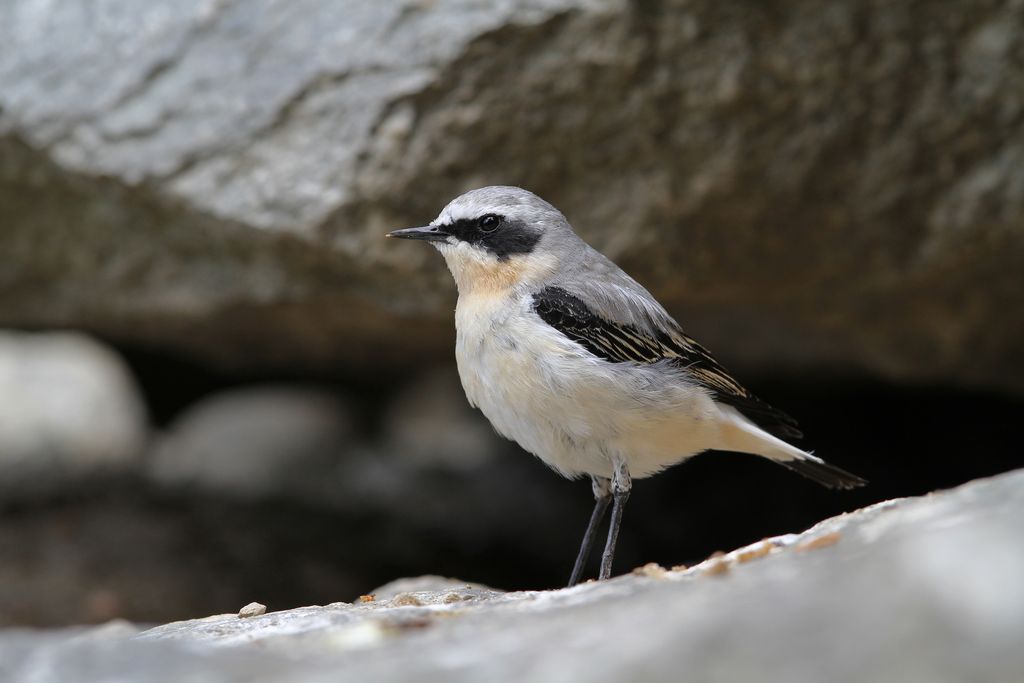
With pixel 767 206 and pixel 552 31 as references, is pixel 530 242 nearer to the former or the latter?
pixel 552 31

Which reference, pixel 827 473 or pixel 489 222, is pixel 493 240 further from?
pixel 827 473

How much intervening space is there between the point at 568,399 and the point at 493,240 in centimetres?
102

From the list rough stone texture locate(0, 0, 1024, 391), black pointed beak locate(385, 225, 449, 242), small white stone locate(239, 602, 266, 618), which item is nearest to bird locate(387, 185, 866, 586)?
black pointed beak locate(385, 225, 449, 242)

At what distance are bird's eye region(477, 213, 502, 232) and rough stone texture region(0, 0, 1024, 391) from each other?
4.28ft

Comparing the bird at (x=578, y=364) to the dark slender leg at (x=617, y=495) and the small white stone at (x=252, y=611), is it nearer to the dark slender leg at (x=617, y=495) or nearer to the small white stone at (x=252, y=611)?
the dark slender leg at (x=617, y=495)

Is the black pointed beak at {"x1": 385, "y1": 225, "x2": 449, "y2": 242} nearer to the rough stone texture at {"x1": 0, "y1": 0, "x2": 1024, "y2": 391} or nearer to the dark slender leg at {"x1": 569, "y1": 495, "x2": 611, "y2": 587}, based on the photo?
the rough stone texture at {"x1": 0, "y1": 0, "x2": 1024, "y2": 391}

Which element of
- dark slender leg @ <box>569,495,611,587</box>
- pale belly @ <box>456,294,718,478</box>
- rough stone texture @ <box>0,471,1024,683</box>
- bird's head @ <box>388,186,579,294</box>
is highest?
bird's head @ <box>388,186,579,294</box>

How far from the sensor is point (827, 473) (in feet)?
19.1

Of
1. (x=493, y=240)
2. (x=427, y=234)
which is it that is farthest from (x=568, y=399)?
(x=427, y=234)

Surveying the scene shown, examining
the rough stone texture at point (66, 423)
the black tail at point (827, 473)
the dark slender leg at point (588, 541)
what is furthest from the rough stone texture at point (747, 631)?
the rough stone texture at point (66, 423)

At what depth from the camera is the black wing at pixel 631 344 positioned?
17.1 feet

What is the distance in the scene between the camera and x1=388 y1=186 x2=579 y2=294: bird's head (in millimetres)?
5508

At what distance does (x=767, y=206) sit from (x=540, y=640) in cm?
485

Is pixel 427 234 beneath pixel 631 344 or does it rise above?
above
